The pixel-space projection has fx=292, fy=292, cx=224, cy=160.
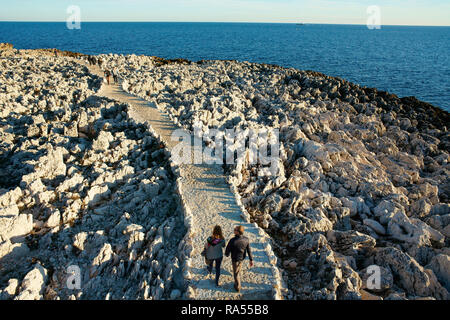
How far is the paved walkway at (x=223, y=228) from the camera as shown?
10.5 meters

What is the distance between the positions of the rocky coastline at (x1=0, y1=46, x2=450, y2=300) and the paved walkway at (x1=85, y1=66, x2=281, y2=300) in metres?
0.78

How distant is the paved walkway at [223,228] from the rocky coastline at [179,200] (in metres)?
0.78

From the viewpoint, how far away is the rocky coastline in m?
11.8

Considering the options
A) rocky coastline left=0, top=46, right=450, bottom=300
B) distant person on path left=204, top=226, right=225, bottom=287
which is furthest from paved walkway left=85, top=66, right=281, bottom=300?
distant person on path left=204, top=226, right=225, bottom=287

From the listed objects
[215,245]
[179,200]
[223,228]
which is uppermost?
[215,245]

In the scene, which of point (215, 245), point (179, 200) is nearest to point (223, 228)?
point (179, 200)

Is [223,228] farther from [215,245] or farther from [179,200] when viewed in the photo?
[215,245]

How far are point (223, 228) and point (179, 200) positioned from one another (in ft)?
10.3

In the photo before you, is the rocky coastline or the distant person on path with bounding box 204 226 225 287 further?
the rocky coastline

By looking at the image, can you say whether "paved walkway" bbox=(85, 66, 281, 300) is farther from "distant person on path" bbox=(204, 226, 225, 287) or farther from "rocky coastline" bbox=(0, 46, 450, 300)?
"distant person on path" bbox=(204, 226, 225, 287)

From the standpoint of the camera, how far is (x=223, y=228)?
13344 mm

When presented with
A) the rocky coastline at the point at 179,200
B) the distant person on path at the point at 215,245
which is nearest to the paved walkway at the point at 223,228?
the rocky coastline at the point at 179,200
